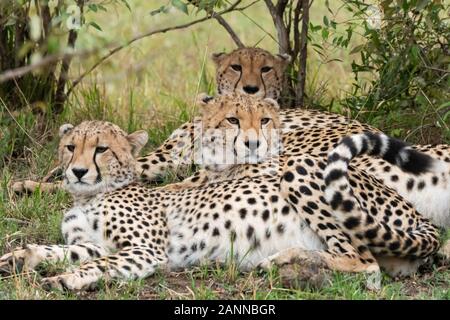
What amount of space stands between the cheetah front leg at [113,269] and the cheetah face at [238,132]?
27.2 inches

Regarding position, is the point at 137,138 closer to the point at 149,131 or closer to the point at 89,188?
the point at 89,188

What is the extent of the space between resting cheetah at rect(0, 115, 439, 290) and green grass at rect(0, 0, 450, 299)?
0.09m

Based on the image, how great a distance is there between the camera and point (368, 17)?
5.43 meters

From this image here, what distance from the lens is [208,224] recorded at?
418 cm

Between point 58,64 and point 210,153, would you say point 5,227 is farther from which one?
point 58,64

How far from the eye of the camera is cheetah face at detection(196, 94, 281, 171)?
4559 mm

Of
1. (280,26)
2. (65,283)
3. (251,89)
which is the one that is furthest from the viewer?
(280,26)

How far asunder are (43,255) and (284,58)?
2140mm

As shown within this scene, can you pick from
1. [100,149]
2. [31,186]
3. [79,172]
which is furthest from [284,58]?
[79,172]

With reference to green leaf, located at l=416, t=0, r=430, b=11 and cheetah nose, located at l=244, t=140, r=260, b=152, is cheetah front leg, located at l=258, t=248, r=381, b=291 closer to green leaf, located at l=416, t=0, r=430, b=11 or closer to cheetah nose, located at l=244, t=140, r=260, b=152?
cheetah nose, located at l=244, t=140, r=260, b=152

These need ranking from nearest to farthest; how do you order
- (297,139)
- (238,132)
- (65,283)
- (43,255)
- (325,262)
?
(65,283), (325,262), (43,255), (238,132), (297,139)

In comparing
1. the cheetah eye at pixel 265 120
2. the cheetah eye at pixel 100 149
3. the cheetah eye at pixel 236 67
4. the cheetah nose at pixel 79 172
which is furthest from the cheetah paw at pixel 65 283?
the cheetah eye at pixel 236 67

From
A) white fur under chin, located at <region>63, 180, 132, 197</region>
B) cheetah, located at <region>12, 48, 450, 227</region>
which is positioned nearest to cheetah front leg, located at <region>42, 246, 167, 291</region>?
white fur under chin, located at <region>63, 180, 132, 197</region>
